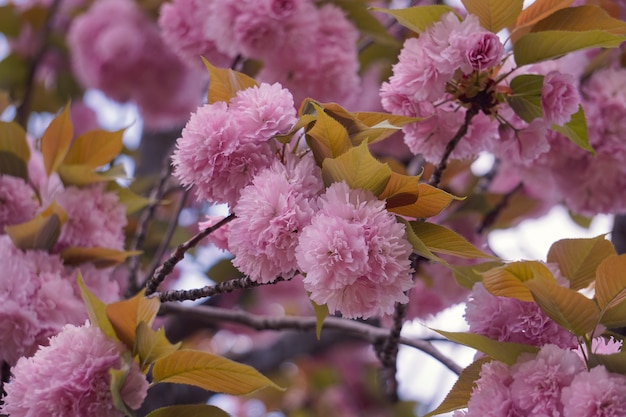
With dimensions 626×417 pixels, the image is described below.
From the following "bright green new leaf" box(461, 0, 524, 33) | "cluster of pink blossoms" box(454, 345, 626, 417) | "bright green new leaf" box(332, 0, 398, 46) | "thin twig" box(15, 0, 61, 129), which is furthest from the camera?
"thin twig" box(15, 0, 61, 129)

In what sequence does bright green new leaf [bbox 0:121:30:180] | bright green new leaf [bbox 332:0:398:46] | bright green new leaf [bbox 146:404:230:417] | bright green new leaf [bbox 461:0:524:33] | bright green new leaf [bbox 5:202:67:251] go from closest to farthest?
bright green new leaf [bbox 146:404:230:417]
bright green new leaf [bbox 461:0:524:33]
bright green new leaf [bbox 5:202:67:251]
bright green new leaf [bbox 0:121:30:180]
bright green new leaf [bbox 332:0:398:46]

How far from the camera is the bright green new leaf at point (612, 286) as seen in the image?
77 cm

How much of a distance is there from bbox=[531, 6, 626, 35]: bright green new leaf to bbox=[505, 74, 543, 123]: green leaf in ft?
0.29

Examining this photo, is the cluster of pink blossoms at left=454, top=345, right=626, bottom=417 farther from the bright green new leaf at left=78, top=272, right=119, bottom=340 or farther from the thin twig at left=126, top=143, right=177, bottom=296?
the thin twig at left=126, top=143, right=177, bottom=296

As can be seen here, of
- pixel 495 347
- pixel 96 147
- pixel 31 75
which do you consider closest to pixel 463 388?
pixel 495 347

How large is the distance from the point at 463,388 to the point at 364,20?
88 centimetres

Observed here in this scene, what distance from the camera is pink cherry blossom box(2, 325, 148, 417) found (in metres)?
0.75

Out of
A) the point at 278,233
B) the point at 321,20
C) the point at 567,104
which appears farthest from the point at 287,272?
the point at 321,20

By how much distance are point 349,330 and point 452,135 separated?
42 cm

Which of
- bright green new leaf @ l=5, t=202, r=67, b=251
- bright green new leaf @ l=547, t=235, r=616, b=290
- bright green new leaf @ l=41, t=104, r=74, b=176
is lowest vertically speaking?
bright green new leaf @ l=5, t=202, r=67, b=251

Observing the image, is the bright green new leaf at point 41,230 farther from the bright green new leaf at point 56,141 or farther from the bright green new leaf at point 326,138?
the bright green new leaf at point 326,138

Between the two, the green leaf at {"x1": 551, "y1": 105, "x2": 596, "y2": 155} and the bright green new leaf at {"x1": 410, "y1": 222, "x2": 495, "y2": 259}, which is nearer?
the bright green new leaf at {"x1": 410, "y1": 222, "x2": 495, "y2": 259}

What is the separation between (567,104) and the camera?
95 centimetres

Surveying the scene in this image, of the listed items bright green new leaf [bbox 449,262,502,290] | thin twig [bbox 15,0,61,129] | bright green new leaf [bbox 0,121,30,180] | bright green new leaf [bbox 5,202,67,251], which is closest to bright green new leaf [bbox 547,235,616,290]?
bright green new leaf [bbox 449,262,502,290]
